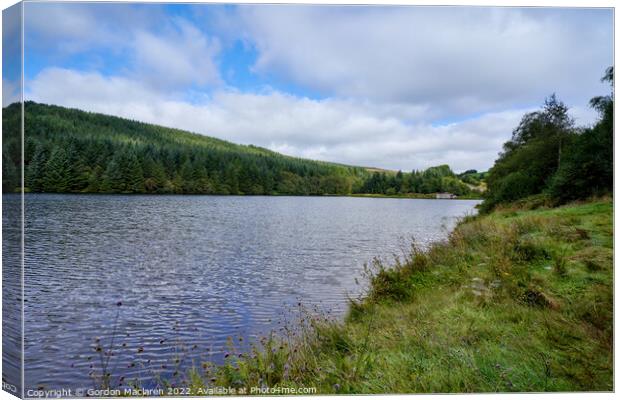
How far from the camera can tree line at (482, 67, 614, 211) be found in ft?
20.8

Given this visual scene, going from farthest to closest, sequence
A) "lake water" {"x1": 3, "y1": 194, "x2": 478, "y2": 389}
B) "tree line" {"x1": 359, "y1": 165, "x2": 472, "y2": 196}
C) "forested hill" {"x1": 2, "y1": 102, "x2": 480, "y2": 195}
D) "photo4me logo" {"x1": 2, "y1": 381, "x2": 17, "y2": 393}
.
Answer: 1. "tree line" {"x1": 359, "y1": 165, "x2": 472, "y2": 196}
2. "lake water" {"x1": 3, "y1": 194, "x2": 478, "y2": 389}
3. "forested hill" {"x1": 2, "y1": 102, "x2": 480, "y2": 195}
4. "photo4me logo" {"x1": 2, "y1": 381, "x2": 17, "y2": 393}

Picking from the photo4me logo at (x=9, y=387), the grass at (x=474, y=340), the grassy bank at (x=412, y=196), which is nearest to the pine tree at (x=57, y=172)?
the photo4me logo at (x=9, y=387)

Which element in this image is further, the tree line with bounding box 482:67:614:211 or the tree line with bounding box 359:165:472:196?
the tree line with bounding box 359:165:472:196

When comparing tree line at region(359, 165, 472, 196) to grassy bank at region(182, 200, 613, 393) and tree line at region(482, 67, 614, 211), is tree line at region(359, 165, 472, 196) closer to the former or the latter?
tree line at region(482, 67, 614, 211)

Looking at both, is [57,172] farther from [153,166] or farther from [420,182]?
[420,182]

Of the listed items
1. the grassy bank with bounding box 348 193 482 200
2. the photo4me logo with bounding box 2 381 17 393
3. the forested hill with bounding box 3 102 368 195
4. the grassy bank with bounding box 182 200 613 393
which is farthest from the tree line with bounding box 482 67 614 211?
the photo4me logo with bounding box 2 381 17 393

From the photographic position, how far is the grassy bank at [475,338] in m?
4.36

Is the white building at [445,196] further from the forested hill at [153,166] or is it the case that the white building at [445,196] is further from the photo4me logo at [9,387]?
the photo4me logo at [9,387]

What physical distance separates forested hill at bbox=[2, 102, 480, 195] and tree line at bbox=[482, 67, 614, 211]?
7.69 feet

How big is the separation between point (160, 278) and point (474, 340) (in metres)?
8.56

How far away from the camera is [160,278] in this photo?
10891 millimetres

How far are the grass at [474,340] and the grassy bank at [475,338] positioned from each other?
1 centimetres

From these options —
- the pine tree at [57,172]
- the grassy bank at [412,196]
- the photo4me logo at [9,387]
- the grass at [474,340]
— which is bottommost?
the photo4me logo at [9,387]

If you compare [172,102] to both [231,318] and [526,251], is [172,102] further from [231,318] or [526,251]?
[526,251]
